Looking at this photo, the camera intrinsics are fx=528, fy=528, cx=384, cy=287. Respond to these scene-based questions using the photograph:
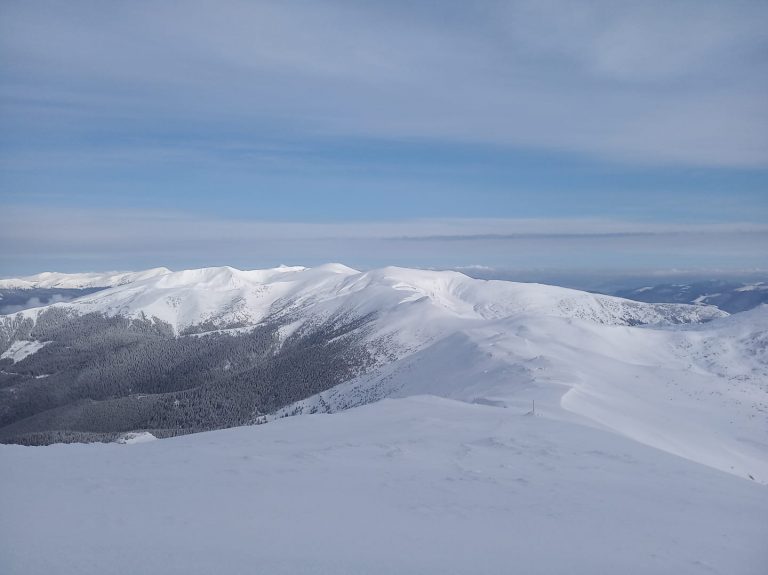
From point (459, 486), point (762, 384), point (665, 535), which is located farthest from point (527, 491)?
point (762, 384)

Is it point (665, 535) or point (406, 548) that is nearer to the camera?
point (406, 548)

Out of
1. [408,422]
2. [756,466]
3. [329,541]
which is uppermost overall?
[329,541]

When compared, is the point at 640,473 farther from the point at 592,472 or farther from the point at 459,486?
the point at 459,486

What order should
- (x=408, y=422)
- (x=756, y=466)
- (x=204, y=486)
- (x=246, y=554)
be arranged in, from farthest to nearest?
(x=756, y=466) < (x=408, y=422) < (x=204, y=486) < (x=246, y=554)

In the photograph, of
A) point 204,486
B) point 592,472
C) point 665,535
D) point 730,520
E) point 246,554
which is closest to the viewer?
point 246,554

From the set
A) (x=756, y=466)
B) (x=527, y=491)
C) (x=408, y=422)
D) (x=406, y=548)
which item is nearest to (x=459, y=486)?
(x=527, y=491)

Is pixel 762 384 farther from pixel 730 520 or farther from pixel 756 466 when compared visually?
pixel 730 520

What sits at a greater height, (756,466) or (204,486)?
(204,486)
